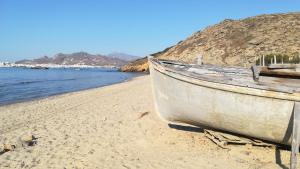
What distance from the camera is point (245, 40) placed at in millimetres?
40562

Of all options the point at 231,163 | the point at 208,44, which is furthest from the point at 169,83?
the point at 208,44

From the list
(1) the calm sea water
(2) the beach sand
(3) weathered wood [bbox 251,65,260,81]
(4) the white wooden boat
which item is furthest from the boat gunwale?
(1) the calm sea water

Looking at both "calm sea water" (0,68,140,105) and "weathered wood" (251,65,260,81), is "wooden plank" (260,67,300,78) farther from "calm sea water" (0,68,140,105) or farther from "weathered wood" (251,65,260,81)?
"calm sea water" (0,68,140,105)

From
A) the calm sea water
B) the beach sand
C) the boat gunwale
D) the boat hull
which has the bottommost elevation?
the calm sea water

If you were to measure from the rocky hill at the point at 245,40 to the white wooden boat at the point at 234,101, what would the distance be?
69.6 ft

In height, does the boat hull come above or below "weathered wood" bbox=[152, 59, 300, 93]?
below

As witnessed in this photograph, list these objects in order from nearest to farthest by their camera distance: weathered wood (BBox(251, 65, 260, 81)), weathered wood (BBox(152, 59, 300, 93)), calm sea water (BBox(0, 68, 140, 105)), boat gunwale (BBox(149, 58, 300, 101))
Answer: boat gunwale (BBox(149, 58, 300, 101)) → weathered wood (BBox(152, 59, 300, 93)) → weathered wood (BBox(251, 65, 260, 81)) → calm sea water (BBox(0, 68, 140, 105))

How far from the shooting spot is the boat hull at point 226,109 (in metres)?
6.93

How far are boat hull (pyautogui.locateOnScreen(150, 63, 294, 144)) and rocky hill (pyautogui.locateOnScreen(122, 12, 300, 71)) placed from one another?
2124 centimetres

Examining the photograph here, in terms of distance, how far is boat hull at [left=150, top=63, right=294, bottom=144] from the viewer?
22.7 feet

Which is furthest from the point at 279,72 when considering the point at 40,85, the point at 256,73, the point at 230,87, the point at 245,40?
the point at 245,40

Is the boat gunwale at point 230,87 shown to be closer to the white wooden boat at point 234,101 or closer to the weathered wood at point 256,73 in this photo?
the white wooden boat at point 234,101

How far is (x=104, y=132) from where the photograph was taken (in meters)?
10.1

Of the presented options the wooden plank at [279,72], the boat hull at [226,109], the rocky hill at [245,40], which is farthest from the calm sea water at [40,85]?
the wooden plank at [279,72]
